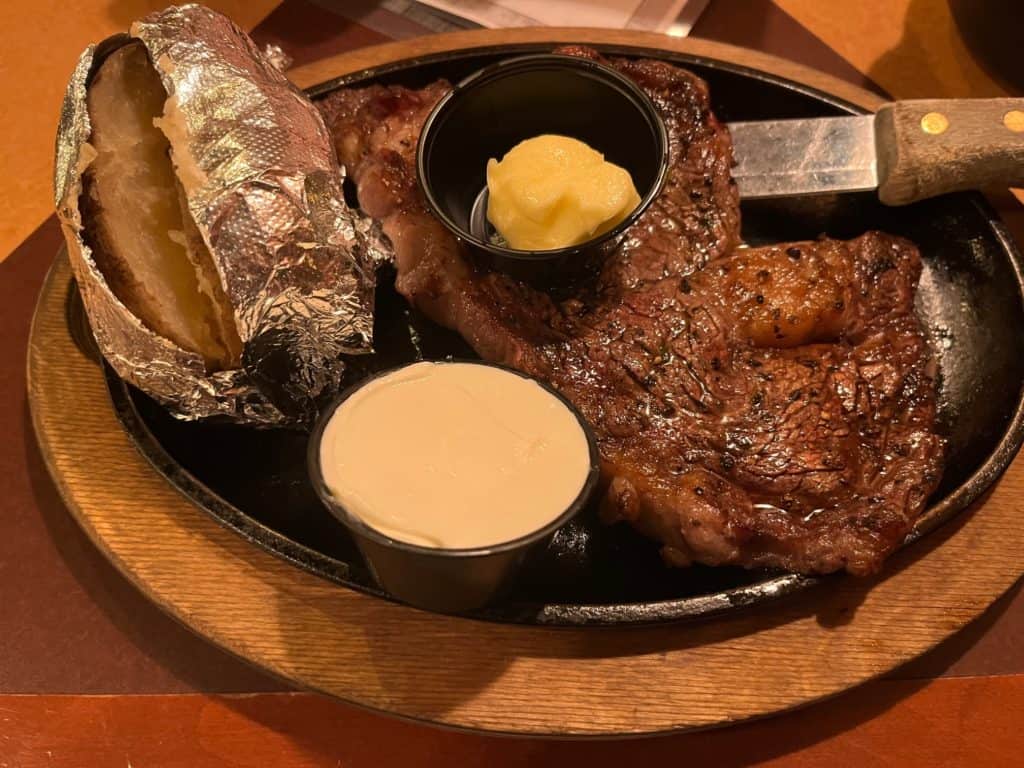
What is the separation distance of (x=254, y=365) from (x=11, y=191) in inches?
53.0

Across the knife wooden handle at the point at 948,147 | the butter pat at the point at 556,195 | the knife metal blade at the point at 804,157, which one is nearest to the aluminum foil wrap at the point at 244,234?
the butter pat at the point at 556,195

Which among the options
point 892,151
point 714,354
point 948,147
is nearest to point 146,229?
point 714,354

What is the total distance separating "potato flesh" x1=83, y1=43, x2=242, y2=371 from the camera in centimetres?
155

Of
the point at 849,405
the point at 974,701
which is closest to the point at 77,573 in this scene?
the point at 849,405

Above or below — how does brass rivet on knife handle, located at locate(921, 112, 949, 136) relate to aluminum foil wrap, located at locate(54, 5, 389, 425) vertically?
above

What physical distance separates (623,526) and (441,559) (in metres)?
0.59

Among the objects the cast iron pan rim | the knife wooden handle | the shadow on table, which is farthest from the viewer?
the knife wooden handle

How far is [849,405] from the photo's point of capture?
1.69 metres

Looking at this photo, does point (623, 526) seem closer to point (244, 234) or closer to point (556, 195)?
point (556, 195)

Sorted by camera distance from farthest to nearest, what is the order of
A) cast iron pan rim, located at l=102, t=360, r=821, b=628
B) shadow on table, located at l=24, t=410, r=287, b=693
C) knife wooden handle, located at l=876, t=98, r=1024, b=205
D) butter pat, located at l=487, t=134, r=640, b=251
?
knife wooden handle, located at l=876, t=98, r=1024, b=205 → butter pat, located at l=487, t=134, r=640, b=251 → shadow on table, located at l=24, t=410, r=287, b=693 → cast iron pan rim, located at l=102, t=360, r=821, b=628

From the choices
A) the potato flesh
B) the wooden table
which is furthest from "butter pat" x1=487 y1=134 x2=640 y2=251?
the wooden table

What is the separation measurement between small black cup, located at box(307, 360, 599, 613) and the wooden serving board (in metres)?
0.14

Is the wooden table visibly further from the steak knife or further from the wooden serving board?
the steak knife

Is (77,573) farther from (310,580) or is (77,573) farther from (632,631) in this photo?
(632,631)
